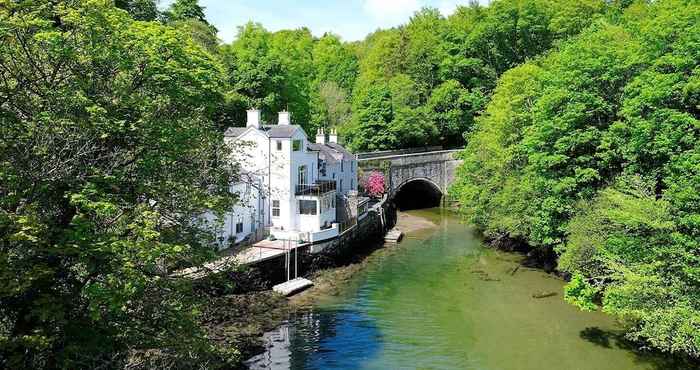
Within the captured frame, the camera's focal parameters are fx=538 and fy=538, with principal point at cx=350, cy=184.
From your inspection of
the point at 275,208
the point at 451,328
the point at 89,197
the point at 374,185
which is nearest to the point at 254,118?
the point at 275,208

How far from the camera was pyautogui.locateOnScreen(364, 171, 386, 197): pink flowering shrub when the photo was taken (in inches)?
2003

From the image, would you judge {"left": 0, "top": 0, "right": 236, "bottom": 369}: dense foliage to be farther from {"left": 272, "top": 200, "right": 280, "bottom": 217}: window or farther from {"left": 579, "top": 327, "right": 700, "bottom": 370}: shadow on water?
{"left": 272, "top": 200, "right": 280, "bottom": 217}: window

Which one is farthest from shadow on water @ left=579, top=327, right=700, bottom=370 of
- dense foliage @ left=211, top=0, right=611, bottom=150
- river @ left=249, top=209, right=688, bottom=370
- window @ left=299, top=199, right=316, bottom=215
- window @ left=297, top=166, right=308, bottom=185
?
dense foliage @ left=211, top=0, right=611, bottom=150

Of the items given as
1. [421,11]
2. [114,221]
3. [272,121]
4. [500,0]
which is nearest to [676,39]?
[114,221]

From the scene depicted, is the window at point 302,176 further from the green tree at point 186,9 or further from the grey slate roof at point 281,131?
the green tree at point 186,9

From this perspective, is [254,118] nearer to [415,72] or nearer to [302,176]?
[302,176]

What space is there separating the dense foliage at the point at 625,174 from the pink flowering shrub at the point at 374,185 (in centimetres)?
1742

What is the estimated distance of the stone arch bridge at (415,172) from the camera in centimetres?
5403

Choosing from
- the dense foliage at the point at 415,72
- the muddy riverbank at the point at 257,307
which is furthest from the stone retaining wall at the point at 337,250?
the dense foliage at the point at 415,72

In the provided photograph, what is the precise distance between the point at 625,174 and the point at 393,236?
2125 cm

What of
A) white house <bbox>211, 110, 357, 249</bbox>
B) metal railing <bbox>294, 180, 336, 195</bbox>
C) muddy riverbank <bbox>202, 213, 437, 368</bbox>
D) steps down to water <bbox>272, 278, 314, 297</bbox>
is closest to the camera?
muddy riverbank <bbox>202, 213, 437, 368</bbox>

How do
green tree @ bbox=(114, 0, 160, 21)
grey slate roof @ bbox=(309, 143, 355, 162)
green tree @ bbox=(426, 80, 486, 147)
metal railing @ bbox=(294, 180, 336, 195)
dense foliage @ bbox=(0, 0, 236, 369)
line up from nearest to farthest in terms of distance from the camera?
dense foliage @ bbox=(0, 0, 236, 369) → metal railing @ bbox=(294, 180, 336, 195) → green tree @ bbox=(114, 0, 160, 21) → grey slate roof @ bbox=(309, 143, 355, 162) → green tree @ bbox=(426, 80, 486, 147)

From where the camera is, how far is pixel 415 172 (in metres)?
58.0

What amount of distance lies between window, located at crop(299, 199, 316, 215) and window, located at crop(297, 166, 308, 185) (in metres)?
1.61
